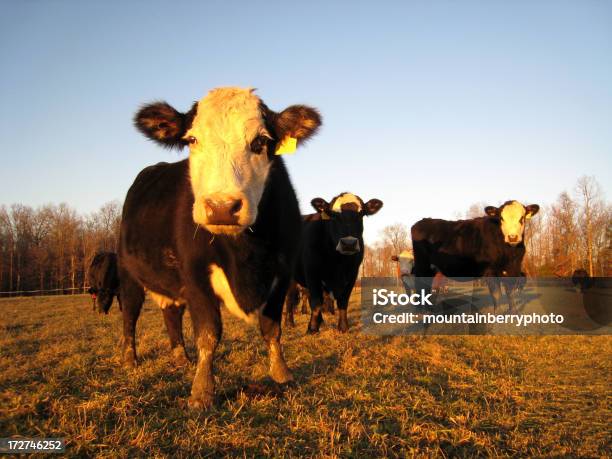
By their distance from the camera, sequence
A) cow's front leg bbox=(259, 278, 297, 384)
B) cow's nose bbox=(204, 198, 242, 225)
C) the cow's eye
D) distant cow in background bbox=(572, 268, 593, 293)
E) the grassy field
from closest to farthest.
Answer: the grassy field, cow's nose bbox=(204, 198, 242, 225), the cow's eye, cow's front leg bbox=(259, 278, 297, 384), distant cow in background bbox=(572, 268, 593, 293)

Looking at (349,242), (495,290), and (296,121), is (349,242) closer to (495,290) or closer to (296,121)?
(495,290)

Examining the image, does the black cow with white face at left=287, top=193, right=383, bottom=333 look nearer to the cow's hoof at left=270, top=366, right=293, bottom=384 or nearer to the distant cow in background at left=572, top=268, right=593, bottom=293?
the cow's hoof at left=270, top=366, right=293, bottom=384

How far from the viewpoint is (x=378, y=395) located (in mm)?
3680

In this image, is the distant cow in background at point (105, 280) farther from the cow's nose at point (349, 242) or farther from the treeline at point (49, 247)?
the treeline at point (49, 247)

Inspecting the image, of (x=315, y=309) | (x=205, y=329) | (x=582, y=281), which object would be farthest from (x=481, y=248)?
(x=205, y=329)

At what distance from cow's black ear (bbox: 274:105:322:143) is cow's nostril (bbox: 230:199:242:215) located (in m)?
1.22

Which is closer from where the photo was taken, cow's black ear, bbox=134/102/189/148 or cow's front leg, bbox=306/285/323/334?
cow's black ear, bbox=134/102/189/148

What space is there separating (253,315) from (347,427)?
4.71 ft

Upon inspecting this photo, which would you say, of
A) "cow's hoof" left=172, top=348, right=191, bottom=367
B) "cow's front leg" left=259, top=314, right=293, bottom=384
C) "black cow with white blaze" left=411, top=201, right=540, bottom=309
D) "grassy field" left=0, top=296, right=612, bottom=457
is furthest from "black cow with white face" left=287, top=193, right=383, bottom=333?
"cow's front leg" left=259, top=314, right=293, bottom=384

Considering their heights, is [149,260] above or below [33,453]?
above

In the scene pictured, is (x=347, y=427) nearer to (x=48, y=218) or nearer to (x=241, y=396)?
(x=241, y=396)

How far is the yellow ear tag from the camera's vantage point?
4.12m

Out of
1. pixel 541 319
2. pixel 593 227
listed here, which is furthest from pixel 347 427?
pixel 593 227

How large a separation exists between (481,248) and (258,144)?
875cm
